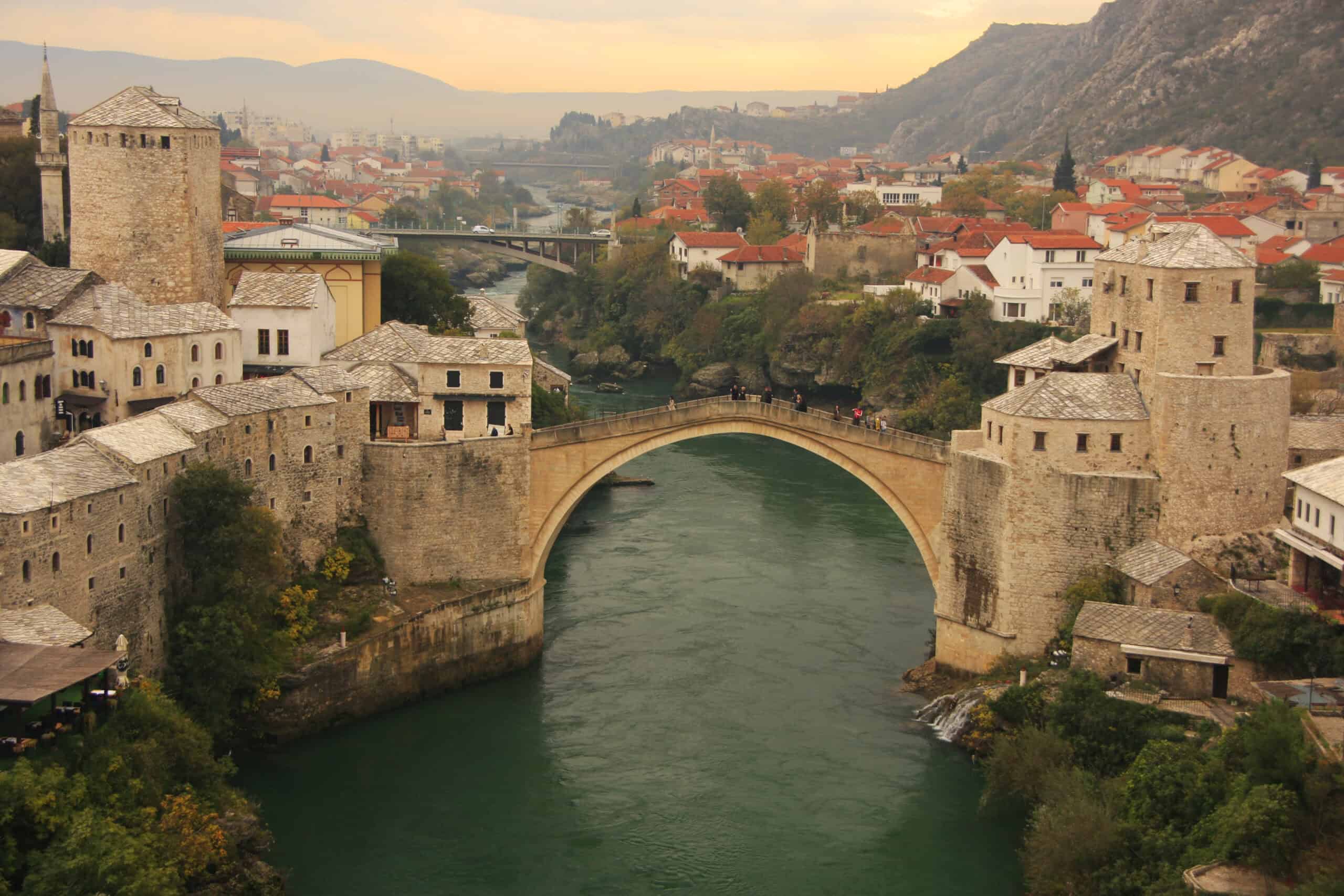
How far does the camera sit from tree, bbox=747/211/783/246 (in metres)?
81.9

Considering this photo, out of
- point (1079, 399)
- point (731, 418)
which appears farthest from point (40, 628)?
point (1079, 399)

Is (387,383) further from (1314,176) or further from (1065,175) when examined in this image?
(1314,176)

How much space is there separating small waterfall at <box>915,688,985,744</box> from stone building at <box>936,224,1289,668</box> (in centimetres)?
158

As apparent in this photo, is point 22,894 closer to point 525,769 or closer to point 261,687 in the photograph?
point 261,687

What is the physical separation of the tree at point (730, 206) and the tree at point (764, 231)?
461 centimetres

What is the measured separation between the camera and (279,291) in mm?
37125

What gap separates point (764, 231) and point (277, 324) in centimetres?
4797

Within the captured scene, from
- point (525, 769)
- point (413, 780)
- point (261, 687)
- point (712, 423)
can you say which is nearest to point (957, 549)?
point (712, 423)

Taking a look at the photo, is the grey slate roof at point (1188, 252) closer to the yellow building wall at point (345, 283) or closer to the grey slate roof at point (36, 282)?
the yellow building wall at point (345, 283)

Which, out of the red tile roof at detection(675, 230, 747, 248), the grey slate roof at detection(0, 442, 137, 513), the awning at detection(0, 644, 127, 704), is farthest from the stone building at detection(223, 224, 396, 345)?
the red tile roof at detection(675, 230, 747, 248)

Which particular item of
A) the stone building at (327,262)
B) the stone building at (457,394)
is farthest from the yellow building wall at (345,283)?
the stone building at (457,394)

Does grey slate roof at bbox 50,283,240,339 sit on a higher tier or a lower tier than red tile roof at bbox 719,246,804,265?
lower

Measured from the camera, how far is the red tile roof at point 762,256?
76812 millimetres

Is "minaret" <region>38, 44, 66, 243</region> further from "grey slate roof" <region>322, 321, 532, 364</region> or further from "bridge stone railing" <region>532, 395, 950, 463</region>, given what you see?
"bridge stone railing" <region>532, 395, 950, 463</region>
